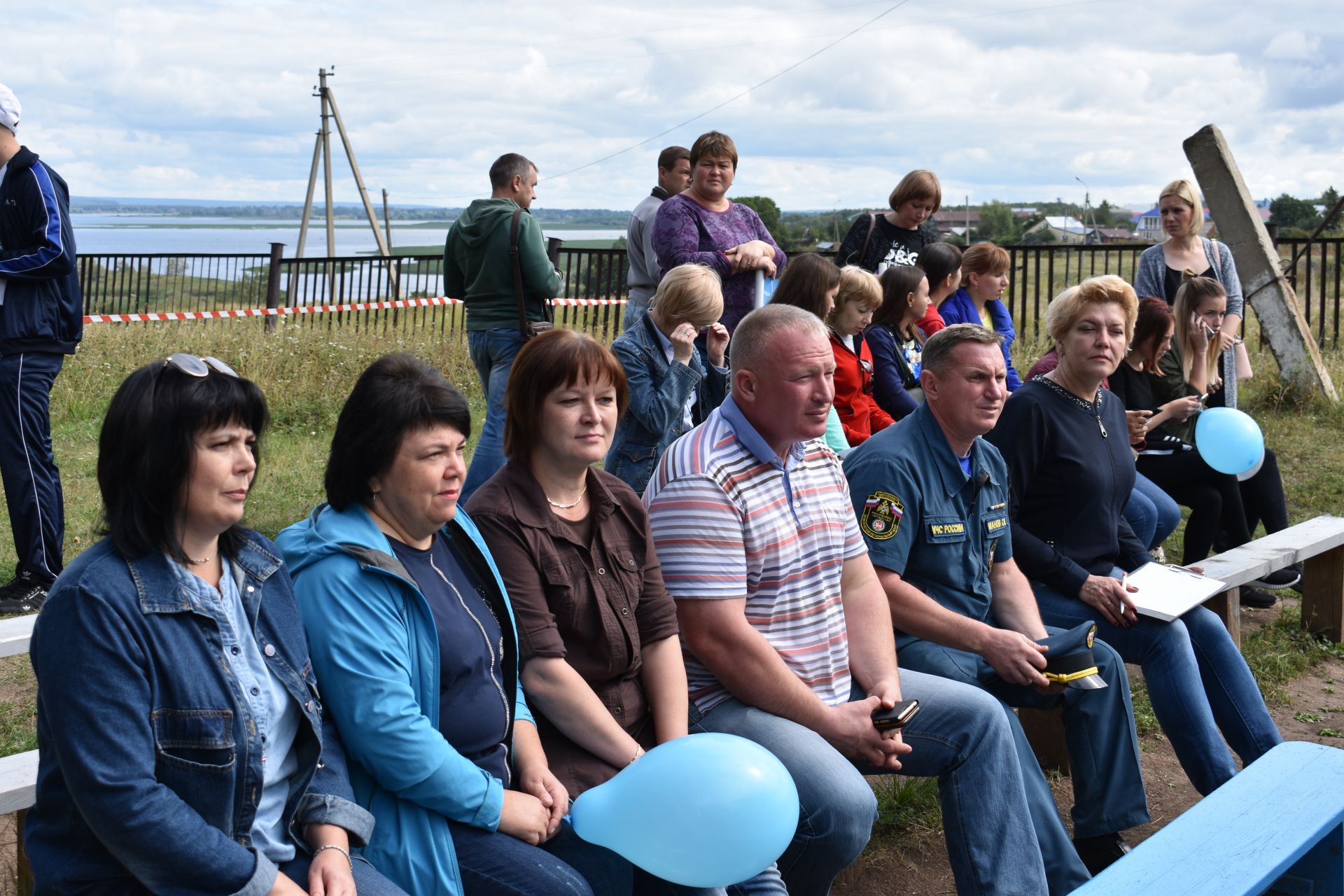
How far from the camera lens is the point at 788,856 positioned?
2598 millimetres

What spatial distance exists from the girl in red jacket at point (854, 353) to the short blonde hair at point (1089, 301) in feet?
2.59

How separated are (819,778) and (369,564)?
1072mm

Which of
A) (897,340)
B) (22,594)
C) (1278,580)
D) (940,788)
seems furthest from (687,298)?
(1278,580)

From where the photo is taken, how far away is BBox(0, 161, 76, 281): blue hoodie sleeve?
15.2ft

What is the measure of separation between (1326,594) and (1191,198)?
2.41 metres

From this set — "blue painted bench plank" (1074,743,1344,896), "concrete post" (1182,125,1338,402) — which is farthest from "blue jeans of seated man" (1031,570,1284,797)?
"concrete post" (1182,125,1338,402)

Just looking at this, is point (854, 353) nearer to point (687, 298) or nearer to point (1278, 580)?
point (687, 298)

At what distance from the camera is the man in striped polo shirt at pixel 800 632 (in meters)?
2.75

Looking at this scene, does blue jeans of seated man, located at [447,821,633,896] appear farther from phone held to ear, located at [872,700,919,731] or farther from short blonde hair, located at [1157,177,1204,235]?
short blonde hair, located at [1157,177,1204,235]

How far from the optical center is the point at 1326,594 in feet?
17.0

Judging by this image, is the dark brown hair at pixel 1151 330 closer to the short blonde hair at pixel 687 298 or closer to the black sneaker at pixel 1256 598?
the black sneaker at pixel 1256 598

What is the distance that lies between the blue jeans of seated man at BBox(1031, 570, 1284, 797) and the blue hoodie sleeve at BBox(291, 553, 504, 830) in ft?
7.33

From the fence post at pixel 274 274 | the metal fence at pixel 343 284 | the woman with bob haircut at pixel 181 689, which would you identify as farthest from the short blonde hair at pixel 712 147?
the fence post at pixel 274 274

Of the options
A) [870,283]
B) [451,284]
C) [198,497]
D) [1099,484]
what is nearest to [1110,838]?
[1099,484]
